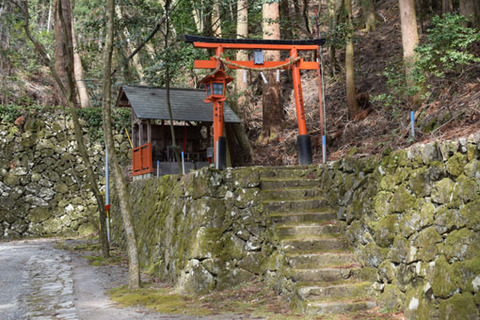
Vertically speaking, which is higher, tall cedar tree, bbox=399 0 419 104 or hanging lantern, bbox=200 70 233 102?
tall cedar tree, bbox=399 0 419 104

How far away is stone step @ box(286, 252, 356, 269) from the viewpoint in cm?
641

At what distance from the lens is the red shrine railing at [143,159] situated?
1327 centimetres

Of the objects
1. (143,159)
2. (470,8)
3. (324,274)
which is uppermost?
(470,8)

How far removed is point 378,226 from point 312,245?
1.20m

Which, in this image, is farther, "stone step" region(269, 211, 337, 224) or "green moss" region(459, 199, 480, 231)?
"stone step" region(269, 211, 337, 224)

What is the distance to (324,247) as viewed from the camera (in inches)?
264

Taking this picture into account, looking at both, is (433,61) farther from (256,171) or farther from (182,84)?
(182,84)

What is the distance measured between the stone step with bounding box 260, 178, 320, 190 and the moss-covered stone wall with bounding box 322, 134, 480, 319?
1.38 meters

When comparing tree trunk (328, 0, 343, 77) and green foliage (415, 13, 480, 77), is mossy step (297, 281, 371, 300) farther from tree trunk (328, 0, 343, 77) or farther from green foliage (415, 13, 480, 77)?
tree trunk (328, 0, 343, 77)

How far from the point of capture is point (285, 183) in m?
8.01

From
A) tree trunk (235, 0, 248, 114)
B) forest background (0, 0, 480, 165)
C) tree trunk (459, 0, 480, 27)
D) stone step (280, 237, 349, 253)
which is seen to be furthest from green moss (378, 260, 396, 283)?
tree trunk (235, 0, 248, 114)

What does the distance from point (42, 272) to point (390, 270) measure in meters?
8.25

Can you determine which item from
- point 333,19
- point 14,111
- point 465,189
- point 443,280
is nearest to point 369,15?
point 333,19

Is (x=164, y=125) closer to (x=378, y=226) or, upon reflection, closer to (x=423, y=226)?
(x=378, y=226)
